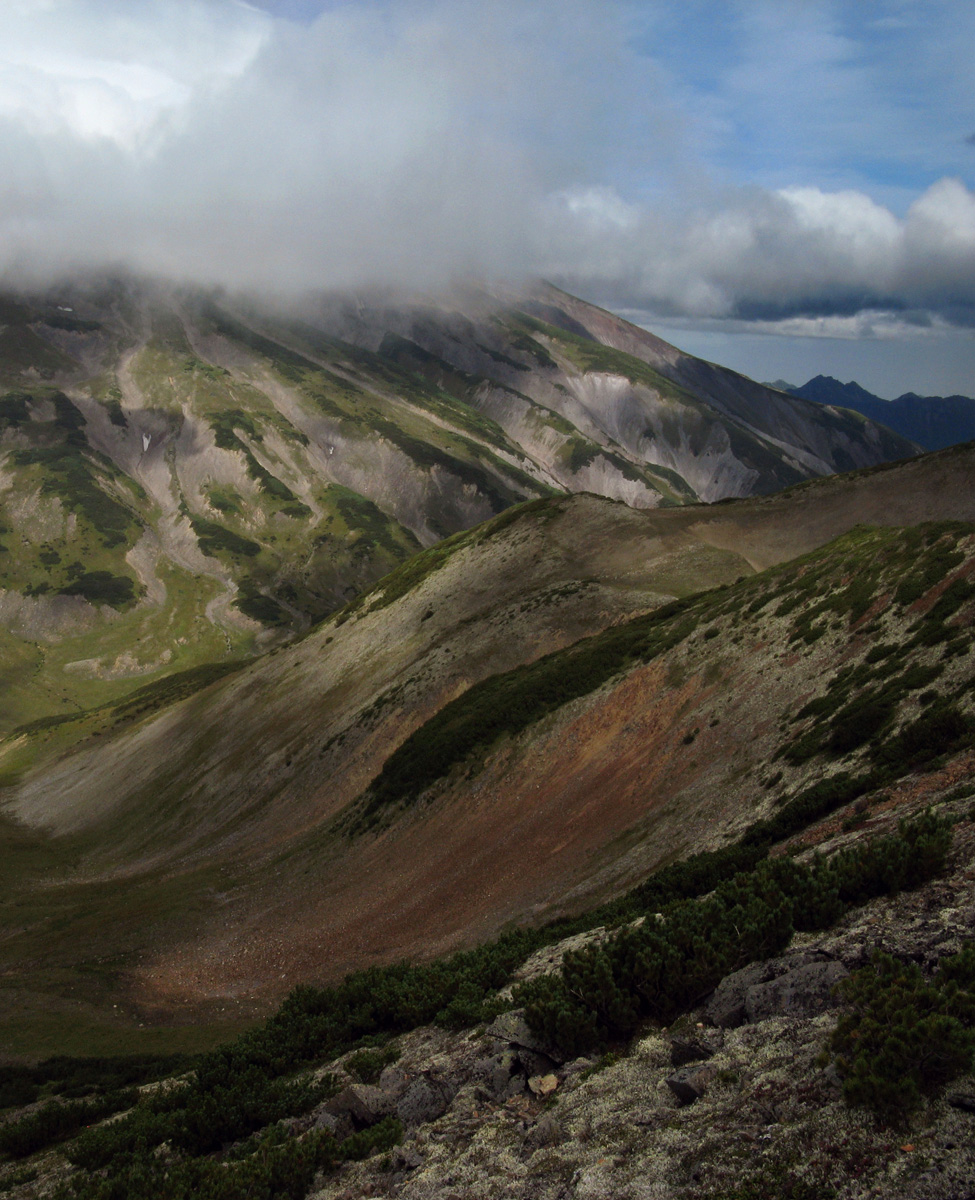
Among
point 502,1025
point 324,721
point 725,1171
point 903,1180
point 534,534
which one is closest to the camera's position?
point 903,1180

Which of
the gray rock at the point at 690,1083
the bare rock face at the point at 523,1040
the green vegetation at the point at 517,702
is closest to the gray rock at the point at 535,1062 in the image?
the bare rock face at the point at 523,1040

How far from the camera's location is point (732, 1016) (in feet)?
42.3

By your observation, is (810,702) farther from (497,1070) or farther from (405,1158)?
(405,1158)

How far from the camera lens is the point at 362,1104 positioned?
48.0 ft

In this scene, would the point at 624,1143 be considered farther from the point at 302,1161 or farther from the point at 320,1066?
the point at 320,1066

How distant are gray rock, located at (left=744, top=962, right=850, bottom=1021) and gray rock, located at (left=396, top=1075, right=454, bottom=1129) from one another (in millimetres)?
5606

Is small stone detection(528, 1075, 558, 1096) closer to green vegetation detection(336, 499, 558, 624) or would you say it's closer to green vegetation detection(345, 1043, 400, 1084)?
green vegetation detection(345, 1043, 400, 1084)

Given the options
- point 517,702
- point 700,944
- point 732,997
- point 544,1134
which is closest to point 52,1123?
point 544,1134

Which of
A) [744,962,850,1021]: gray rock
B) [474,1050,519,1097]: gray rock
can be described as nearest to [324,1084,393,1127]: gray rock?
[474,1050,519,1097]: gray rock

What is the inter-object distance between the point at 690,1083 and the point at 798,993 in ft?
8.07

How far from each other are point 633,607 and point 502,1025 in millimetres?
54616

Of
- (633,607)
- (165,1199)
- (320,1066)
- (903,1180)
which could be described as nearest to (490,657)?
(633,607)

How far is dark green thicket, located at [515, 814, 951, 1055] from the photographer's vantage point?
14.2m

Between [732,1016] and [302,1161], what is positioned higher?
[732,1016]
